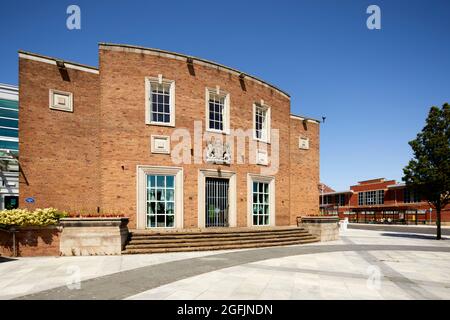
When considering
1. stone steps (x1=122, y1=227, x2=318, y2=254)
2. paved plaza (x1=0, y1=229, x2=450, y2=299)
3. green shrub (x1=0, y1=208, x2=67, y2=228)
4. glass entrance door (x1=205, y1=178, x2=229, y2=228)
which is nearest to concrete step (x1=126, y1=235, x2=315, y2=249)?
stone steps (x1=122, y1=227, x2=318, y2=254)

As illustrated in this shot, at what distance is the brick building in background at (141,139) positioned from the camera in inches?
527

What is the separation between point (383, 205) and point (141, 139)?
154ft

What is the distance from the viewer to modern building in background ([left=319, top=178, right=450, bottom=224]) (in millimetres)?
42469

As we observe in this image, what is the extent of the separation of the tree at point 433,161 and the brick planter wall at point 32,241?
19990 millimetres

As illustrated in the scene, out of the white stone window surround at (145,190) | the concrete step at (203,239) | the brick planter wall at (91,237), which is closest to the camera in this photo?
the brick planter wall at (91,237)

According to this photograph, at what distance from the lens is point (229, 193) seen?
16516mm

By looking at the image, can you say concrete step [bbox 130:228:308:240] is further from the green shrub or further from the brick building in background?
the green shrub

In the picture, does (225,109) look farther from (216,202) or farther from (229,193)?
(216,202)

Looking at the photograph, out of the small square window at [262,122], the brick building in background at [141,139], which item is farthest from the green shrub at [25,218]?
the small square window at [262,122]

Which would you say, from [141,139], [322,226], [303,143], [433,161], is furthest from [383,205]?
[141,139]

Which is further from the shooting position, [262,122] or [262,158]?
[262,122]

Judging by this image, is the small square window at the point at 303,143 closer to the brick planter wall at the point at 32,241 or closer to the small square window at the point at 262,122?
the small square window at the point at 262,122
